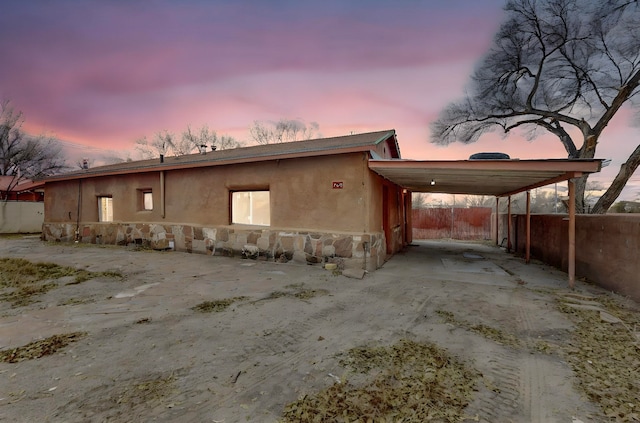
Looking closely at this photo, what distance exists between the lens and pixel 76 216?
39.1 feet

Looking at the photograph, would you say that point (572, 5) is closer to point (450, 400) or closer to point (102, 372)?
point (450, 400)

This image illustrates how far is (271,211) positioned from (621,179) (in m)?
14.7

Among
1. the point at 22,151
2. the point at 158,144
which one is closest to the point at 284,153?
the point at 158,144

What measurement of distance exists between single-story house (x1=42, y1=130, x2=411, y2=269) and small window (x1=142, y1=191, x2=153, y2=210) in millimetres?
44

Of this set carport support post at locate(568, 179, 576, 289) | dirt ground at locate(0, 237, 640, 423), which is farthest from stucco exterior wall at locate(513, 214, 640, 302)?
carport support post at locate(568, 179, 576, 289)

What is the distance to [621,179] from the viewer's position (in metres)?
11.7

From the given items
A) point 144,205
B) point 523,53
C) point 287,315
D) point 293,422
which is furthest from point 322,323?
point 523,53

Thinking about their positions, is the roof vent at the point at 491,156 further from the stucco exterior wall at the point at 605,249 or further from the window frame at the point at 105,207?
the window frame at the point at 105,207

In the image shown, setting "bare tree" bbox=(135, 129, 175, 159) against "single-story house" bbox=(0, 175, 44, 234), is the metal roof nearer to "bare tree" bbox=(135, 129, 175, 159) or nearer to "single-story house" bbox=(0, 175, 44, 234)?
"single-story house" bbox=(0, 175, 44, 234)

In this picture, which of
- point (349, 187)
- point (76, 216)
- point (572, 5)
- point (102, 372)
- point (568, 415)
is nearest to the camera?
point (568, 415)

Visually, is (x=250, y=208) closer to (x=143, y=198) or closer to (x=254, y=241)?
(x=254, y=241)

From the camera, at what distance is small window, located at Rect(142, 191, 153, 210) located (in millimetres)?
10602

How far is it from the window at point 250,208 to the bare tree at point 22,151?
2478 cm

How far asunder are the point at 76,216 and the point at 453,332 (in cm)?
1485
